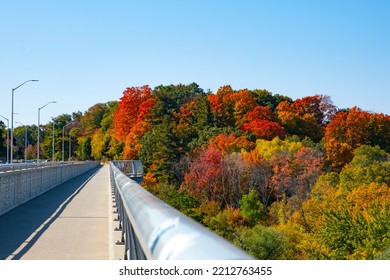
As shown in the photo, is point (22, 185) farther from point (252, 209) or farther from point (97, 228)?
point (252, 209)

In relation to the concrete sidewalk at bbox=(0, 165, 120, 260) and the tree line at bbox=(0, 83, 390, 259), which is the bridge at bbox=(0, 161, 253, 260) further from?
the tree line at bbox=(0, 83, 390, 259)

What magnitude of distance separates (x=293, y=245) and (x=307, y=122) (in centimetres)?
5219

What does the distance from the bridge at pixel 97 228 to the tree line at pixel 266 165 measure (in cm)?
3118

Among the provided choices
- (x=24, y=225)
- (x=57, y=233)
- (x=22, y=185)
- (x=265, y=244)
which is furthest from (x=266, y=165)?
(x=57, y=233)

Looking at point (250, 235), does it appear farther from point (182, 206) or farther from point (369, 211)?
point (369, 211)

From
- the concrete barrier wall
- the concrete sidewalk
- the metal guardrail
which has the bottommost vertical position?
the concrete sidewalk

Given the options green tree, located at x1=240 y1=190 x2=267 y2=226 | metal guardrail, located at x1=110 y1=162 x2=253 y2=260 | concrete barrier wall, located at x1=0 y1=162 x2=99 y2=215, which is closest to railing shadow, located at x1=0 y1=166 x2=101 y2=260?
concrete barrier wall, located at x1=0 y1=162 x2=99 y2=215

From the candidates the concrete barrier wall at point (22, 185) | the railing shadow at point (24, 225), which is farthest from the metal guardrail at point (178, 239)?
the concrete barrier wall at point (22, 185)

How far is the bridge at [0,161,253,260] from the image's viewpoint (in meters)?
3.07

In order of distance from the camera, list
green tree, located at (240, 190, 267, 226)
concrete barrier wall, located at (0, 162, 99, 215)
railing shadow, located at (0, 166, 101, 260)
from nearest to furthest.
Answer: railing shadow, located at (0, 166, 101, 260) < concrete barrier wall, located at (0, 162, 99, 215) < green tree, located at (240, 190, 267, 226)

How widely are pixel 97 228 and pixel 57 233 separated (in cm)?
129

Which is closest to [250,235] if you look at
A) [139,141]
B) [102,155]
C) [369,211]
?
[369,211]

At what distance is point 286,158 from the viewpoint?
92.5 meters

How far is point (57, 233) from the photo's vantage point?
1523 cm
